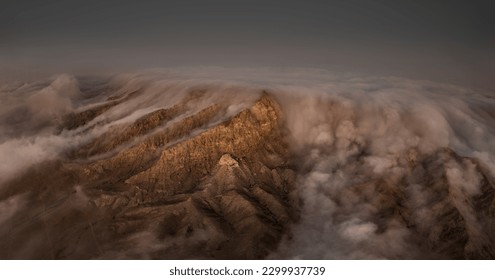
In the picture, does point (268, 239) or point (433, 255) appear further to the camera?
point (268, 239)

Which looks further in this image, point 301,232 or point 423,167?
point 423,167

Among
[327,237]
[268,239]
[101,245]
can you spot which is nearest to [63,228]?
[101,245]

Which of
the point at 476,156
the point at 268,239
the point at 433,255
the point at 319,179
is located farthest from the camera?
→ the point at 319,179

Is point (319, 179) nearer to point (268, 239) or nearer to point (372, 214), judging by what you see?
point (372, 214)

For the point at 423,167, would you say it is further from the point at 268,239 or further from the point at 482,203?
the point at 268,239

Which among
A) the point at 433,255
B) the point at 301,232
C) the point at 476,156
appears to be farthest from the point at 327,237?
the point at 476,156
